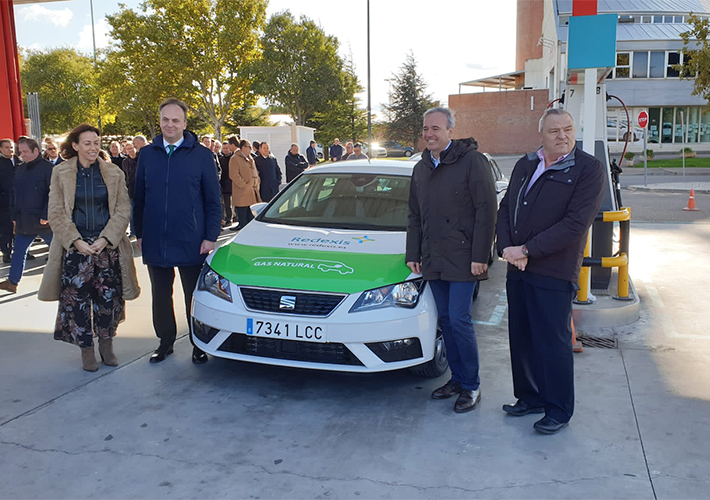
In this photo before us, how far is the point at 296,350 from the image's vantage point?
4.12 m

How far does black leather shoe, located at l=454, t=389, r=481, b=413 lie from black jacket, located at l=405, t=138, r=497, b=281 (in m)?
0.74

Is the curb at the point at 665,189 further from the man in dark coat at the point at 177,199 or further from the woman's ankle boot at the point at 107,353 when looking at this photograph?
the woman's ankle boot at the point at 107,353

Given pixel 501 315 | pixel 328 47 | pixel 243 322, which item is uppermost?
pixel 328 47

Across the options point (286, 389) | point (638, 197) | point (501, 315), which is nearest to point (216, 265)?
point (286, 389)

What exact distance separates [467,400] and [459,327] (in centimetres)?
46

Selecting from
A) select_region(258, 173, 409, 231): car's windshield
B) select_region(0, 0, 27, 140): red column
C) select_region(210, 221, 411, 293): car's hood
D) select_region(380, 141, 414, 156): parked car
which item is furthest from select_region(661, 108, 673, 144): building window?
select_region(210, 221, 411, 293): car's hood

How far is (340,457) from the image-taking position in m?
3.50

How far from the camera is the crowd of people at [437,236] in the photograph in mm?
3664

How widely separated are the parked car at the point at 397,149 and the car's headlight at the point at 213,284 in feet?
166

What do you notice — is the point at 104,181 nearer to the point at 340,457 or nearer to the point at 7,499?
the point at 7,499

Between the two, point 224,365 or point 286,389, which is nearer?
point 286,389

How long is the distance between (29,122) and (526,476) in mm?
15590

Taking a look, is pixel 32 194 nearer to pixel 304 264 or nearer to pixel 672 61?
pixel 304 264

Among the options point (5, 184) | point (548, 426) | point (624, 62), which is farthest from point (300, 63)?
point (548, 426)
